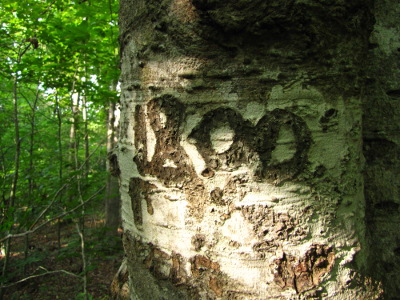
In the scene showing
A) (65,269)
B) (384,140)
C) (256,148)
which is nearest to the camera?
(256,148)

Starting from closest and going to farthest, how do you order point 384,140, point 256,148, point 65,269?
point 256,148
point 384,140
point 65,269

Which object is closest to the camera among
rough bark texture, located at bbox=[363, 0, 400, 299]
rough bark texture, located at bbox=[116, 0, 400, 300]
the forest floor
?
rough bark texture, located at bbox=[116, 0, 400, 300]

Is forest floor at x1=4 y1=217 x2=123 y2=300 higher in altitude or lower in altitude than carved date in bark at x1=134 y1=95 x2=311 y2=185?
lower

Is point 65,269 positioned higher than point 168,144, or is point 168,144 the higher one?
point 168,144

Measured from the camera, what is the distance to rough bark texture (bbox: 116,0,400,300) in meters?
0.66

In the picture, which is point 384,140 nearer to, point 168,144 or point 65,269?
point 168,144

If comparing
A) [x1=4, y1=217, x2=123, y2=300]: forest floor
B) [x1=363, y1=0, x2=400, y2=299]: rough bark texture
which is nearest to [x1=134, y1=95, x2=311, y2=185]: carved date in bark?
[x1=363, y1=0, x2=400, y2=299]: rough bark texture

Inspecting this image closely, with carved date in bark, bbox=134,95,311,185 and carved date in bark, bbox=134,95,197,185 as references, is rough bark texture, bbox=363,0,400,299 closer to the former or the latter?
carved date in bark, bbox=134,95,311,185

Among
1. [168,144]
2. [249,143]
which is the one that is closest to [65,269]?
[168,144]

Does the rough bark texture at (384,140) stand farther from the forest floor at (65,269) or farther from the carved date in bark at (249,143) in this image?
the forest floor at (65,269)

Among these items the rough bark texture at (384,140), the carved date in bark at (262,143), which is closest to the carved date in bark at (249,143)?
the carved date in bark at (262,143)

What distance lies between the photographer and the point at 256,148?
2.19ft

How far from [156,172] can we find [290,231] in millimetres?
366

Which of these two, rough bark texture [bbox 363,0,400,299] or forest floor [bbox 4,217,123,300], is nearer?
rough bark texture [bbox 363,0,400,299]
